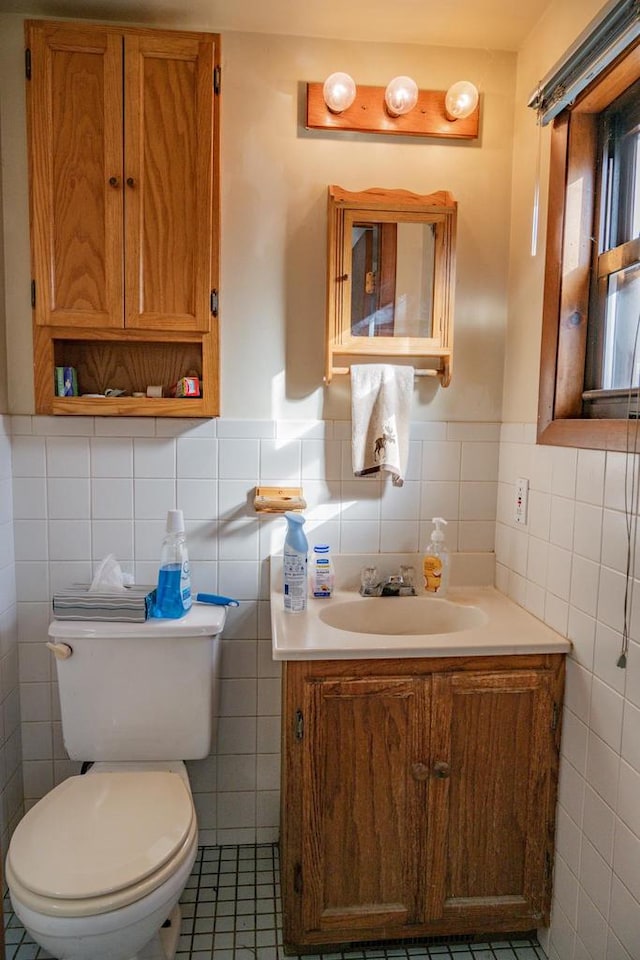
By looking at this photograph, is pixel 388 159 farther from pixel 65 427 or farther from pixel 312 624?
pixel 312 624

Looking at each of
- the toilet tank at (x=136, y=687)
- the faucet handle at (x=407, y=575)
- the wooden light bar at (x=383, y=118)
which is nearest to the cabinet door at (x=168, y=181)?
the wooden light bar at (x=383, y=118)

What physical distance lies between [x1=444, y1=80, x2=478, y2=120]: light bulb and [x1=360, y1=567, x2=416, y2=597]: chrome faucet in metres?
1.35

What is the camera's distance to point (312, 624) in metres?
1.54

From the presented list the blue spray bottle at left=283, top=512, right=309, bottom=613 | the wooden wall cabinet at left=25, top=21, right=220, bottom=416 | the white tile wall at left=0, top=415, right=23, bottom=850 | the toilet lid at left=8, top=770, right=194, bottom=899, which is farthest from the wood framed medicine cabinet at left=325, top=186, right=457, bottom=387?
the toilet lid at left=8, top=770, right=194, bottom=899

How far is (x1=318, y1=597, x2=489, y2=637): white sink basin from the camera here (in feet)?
5.69

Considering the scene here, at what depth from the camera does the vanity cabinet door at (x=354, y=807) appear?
1.42 m

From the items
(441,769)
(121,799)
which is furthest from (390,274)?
(121,799)

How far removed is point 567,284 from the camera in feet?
4.99

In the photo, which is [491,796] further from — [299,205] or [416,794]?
[299,205]

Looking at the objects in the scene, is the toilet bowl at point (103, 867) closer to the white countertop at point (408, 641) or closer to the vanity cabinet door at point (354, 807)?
the vanity cabinet door at point (354, 807)

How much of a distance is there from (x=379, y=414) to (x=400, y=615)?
60 cm

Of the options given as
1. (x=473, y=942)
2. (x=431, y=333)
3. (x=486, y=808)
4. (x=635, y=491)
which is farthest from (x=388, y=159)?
(x=473, y=942)

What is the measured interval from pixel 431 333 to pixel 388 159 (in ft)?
1.76

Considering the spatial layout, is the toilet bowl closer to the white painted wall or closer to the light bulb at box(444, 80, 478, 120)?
the white painted wall
